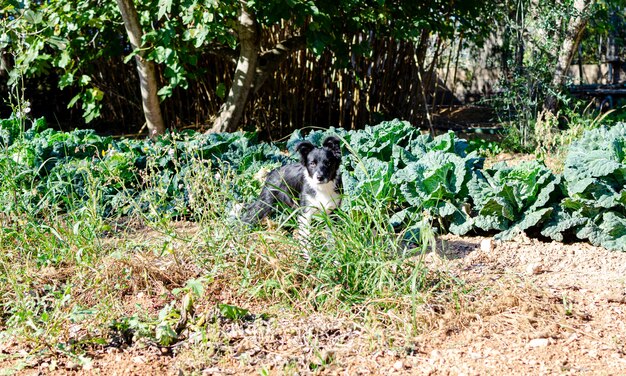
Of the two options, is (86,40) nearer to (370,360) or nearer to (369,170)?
(369,170)

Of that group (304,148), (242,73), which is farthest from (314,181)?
(242,73)

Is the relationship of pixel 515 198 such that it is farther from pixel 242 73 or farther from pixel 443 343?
pixel 242 73

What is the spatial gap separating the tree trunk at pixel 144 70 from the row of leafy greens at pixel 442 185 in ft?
6.35

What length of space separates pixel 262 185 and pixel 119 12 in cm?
324

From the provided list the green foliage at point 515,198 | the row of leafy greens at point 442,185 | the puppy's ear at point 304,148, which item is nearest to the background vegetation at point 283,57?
the row of leafy greens at point 442,185

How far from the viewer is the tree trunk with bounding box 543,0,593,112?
25.4 ft

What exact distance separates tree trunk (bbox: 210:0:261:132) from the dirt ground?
4.74 metres

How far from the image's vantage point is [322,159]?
470cm

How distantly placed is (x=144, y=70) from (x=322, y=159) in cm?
377

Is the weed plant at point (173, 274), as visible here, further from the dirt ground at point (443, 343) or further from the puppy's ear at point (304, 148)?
the puppy's ear at point (304, 148)

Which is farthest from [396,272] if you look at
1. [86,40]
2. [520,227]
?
[86,40]

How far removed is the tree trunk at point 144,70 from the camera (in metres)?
7.11

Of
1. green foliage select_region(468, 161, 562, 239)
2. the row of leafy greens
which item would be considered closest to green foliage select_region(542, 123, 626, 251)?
the row of leafy greens

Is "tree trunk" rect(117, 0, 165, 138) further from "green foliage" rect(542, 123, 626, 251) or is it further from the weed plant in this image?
"green foliage" rect(542, 123, 626, 251)
